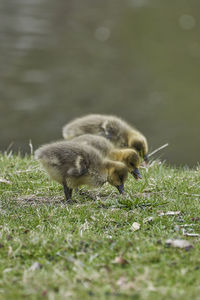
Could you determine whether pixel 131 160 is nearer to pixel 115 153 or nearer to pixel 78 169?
pixel 115 153

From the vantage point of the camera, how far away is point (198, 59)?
2269cm

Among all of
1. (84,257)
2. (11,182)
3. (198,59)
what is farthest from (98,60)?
(84,257)

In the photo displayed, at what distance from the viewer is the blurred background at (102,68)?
16.5m

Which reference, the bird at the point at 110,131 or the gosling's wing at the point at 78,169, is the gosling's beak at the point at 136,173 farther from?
the bird at the point at 110,131

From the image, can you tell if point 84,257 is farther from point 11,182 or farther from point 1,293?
point 11,182

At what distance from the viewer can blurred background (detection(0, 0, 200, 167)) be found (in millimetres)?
16547

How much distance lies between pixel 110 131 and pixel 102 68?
13.7 m

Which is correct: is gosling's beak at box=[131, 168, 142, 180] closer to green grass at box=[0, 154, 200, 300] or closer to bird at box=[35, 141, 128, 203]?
green grass at box=[0, 154, 200, 300]

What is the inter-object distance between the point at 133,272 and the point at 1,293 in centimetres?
78

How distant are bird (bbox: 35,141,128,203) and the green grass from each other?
0.17 m

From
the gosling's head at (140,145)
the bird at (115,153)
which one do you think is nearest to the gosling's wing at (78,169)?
the bird at (115,153)

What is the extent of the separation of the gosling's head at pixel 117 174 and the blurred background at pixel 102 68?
7.92 m

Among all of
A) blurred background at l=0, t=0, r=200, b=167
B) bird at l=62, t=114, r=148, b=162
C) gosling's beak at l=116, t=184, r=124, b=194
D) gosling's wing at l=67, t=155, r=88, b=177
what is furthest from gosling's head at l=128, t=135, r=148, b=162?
blurred background at l=0, t=0, r=200, b=167

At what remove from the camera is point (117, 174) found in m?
5.39
